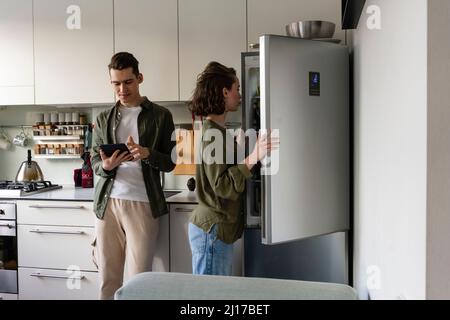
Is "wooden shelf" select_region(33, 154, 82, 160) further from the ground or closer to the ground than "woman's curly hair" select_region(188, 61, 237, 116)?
closer to the ground

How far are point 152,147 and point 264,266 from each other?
93 cm

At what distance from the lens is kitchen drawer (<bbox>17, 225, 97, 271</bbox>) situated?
2.52 meters

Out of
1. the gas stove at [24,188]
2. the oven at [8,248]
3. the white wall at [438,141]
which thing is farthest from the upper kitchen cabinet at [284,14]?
the white wall at [438,141]

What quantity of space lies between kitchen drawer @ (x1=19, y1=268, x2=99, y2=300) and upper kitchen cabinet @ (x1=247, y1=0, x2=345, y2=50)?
5.54ft

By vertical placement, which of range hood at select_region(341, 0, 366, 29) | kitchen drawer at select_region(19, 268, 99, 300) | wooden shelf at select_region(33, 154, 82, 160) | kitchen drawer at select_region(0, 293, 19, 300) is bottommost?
kitchen drawer at select_region(0, 293, 19, 300)

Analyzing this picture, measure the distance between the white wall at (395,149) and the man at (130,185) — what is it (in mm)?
1025

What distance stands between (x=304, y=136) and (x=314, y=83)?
24 cm

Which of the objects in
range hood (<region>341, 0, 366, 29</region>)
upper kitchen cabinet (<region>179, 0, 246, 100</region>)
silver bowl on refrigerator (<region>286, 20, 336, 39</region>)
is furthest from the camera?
upper kitchen cabinet (<region>179, 0, 246, 100</region>)

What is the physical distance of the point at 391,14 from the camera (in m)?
1.01

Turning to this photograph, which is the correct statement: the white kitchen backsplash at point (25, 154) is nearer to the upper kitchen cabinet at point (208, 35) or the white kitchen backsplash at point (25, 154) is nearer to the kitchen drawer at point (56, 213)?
the kitchen drawer at point (56, 213)

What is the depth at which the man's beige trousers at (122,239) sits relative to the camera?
2.12 m

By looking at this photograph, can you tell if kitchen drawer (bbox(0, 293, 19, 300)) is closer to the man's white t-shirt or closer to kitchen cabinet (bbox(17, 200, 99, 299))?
kitchen cabinet (bbox(17, 200, 99, 299))
